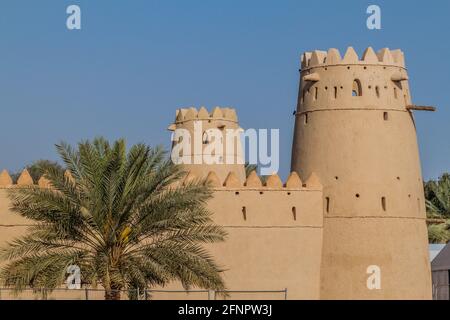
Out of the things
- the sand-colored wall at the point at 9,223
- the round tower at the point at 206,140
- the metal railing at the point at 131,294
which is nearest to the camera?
the metal railing at the point at 131,294

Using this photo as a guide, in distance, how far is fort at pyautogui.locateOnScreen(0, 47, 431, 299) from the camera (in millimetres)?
25125

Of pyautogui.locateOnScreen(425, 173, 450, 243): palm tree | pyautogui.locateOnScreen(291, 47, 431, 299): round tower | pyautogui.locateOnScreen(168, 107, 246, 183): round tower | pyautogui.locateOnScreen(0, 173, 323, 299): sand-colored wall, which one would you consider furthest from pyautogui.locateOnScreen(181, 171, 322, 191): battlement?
pyautogui.locateOnScreen(425, 173, 450, 243): palm tree

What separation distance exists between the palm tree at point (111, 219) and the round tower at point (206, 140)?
14138 millimetres

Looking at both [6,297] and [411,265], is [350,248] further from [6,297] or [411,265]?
[6,297]

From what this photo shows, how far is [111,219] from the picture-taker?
62.3 ft

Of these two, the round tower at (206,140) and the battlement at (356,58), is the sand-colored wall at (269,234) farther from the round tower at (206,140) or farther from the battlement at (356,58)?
the round tower at (206,140)

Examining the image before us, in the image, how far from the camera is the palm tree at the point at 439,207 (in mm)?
38062

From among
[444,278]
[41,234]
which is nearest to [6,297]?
[41,234]

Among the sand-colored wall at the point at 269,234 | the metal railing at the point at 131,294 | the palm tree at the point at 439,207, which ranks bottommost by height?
the metal railing at the point at 131,294

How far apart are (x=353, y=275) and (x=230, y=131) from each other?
9.87 meters

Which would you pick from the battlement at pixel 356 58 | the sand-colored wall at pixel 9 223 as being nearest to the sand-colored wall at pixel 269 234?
the battlement at pixel 356 58

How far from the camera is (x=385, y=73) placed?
26672 mm

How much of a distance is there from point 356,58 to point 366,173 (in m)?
3.13

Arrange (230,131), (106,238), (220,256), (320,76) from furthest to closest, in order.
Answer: (230,131) < (320,76) < (220,256) < (106,238)
